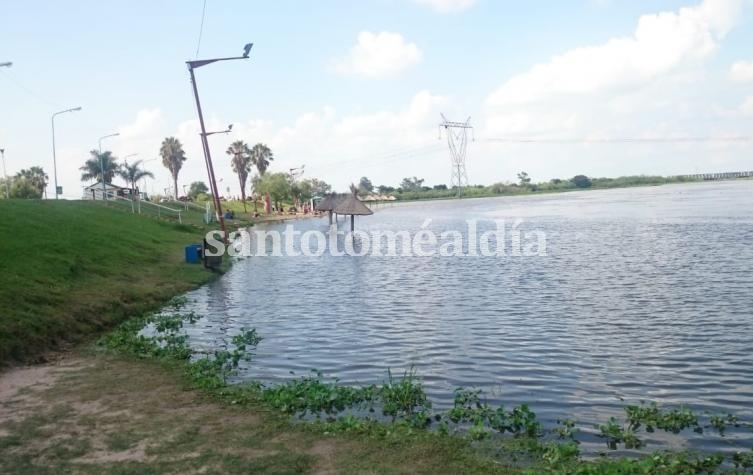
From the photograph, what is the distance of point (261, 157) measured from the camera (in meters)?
141

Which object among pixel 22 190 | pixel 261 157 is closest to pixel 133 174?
pixel 22 190

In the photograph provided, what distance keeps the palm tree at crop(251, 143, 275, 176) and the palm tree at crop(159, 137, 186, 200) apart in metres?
15.1

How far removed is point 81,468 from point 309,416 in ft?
11.8

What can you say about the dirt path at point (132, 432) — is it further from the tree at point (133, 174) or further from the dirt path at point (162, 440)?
the tree at point (133, 174)

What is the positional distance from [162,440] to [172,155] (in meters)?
127

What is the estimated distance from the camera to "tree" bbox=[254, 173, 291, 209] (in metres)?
Result: 120

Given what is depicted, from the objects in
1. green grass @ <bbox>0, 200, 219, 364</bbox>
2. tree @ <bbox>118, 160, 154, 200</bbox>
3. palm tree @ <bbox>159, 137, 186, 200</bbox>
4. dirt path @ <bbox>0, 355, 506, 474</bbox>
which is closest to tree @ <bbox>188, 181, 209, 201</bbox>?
palm tree @ <bbox>159, 137, 186, 200</bbox>

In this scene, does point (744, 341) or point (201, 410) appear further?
point (744, 341)

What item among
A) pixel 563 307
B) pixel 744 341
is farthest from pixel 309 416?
pixel 563 307

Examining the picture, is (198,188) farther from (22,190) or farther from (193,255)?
(193,255)

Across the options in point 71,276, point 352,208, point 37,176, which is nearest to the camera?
point 71,276

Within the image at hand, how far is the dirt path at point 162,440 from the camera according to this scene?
870 cm

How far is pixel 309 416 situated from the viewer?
36.2ft

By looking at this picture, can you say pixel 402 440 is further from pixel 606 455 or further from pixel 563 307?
pixel 563 307
